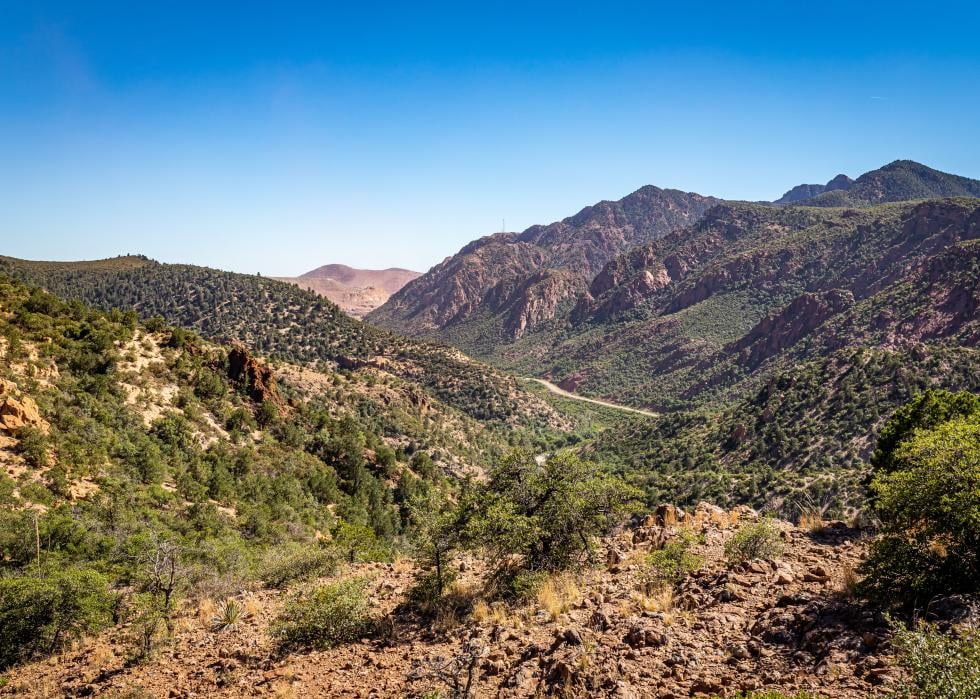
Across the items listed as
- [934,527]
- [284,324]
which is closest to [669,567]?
[934,527]

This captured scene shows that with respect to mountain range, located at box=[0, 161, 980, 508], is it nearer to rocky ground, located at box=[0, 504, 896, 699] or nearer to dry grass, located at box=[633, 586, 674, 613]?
rocky ground, located at box=[0, 504, 896, 699]

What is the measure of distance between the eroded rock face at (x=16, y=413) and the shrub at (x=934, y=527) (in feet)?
104

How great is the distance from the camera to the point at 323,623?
11.5 meters

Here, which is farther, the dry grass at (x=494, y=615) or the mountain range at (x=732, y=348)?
the mountain range at (x=732, y=348)

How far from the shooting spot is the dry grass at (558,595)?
1135 centimetres

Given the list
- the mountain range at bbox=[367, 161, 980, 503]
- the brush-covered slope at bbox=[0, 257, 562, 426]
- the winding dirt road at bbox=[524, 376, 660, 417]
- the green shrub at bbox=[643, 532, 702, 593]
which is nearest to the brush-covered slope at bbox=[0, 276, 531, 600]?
the green shrub at bbox=[643, 532, 702, 593]

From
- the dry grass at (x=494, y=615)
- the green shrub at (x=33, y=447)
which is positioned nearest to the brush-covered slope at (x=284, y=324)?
the green shrub at (x=33, y=447)

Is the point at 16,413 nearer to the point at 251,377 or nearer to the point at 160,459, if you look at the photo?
the point at 160,459

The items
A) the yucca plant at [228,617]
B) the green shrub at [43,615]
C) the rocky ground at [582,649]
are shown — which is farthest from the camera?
the yucca plant at [228,617]

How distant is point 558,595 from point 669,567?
2.83m

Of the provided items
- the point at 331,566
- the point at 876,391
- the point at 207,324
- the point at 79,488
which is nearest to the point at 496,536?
the point at 331,566

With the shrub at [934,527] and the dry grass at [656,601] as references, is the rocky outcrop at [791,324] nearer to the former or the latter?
the shrub at [934,527]

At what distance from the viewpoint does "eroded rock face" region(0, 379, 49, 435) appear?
22750 millimetres

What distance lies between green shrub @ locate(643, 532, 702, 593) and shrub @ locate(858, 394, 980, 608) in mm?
3788
